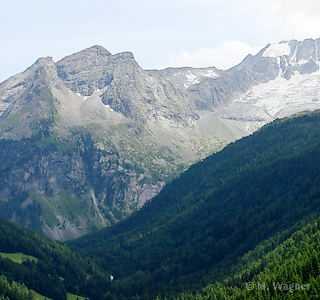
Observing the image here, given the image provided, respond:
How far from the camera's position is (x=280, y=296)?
7830 inches

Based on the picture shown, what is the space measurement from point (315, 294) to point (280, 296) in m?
20.4

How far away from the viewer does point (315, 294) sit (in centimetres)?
18125

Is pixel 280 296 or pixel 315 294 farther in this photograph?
pixel 280 296
